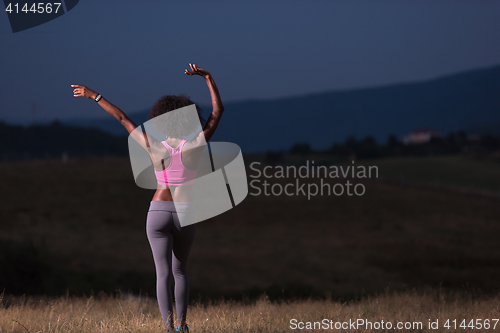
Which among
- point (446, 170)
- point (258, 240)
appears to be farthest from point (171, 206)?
point (446, 170)

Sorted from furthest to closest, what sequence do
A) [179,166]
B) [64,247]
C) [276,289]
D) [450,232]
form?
[450,232] < [64,247] < [276,289] < [179,166]

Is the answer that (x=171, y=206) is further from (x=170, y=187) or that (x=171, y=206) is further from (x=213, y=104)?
(x=213, y=104)

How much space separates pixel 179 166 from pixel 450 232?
59.3 metres

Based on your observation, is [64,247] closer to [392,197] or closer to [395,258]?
[395,258]

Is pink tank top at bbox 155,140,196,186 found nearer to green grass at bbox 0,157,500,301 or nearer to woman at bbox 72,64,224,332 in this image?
woman at bbox 72,64,224,332

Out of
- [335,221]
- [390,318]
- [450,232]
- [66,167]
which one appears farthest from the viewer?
[66,167]

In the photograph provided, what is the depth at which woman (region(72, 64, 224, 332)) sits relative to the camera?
16.2ft

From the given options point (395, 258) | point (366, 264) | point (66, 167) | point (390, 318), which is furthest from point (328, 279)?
point (66, 167)


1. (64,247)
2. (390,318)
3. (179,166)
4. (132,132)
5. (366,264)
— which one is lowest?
(366,264)

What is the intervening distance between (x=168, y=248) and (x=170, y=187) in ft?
2.14

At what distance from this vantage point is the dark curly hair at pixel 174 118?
5.03 meters

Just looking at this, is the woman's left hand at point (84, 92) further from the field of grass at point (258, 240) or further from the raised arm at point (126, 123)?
the field of grass at point (258, 240)

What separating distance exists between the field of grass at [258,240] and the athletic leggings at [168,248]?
89.5 ft

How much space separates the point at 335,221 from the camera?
65062 millimetres
